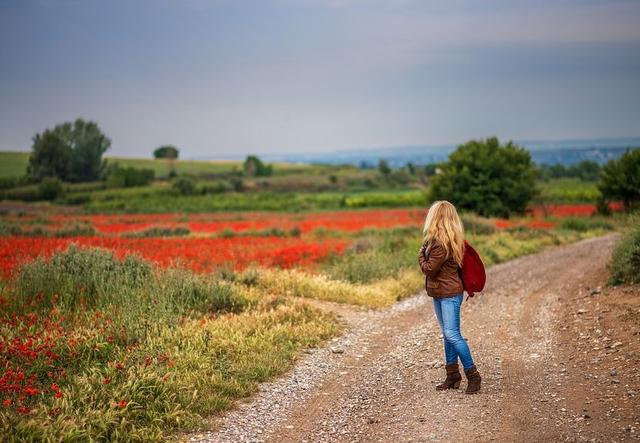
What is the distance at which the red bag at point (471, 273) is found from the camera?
8141mm

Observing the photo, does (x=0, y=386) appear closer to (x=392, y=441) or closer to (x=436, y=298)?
(x=392, y=441)

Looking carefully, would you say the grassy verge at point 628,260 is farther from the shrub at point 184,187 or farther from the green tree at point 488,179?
the shrub at point 184,187

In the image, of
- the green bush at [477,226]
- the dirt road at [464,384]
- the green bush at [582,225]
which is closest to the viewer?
the dirt road at [464,384]

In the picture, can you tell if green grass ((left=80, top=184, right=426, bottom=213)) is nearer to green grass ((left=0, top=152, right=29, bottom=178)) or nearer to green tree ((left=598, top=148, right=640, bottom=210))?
green tree ((left=598, top=148, right=640, bottom=210))

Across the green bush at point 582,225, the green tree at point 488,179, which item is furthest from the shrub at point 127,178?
the green bush at point 582,225

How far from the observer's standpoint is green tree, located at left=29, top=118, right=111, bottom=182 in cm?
9469

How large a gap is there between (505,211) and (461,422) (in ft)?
129

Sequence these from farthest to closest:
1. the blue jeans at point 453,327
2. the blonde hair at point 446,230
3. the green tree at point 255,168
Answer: the green tree at point 255,168, the blue jeans at point 453,327, the blonde hair at point 446,230

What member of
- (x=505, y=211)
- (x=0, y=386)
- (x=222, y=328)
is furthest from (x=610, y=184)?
(x=0, y=386)

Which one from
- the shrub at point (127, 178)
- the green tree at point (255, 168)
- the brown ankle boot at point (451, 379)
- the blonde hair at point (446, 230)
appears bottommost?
the brown ankle boot at point (451, 379)

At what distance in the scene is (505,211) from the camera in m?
44.7

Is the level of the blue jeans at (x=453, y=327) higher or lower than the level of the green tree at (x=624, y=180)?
lower

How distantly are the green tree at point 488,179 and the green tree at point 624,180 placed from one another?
4878 mm

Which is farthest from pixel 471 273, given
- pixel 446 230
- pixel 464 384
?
pixel 464 384
